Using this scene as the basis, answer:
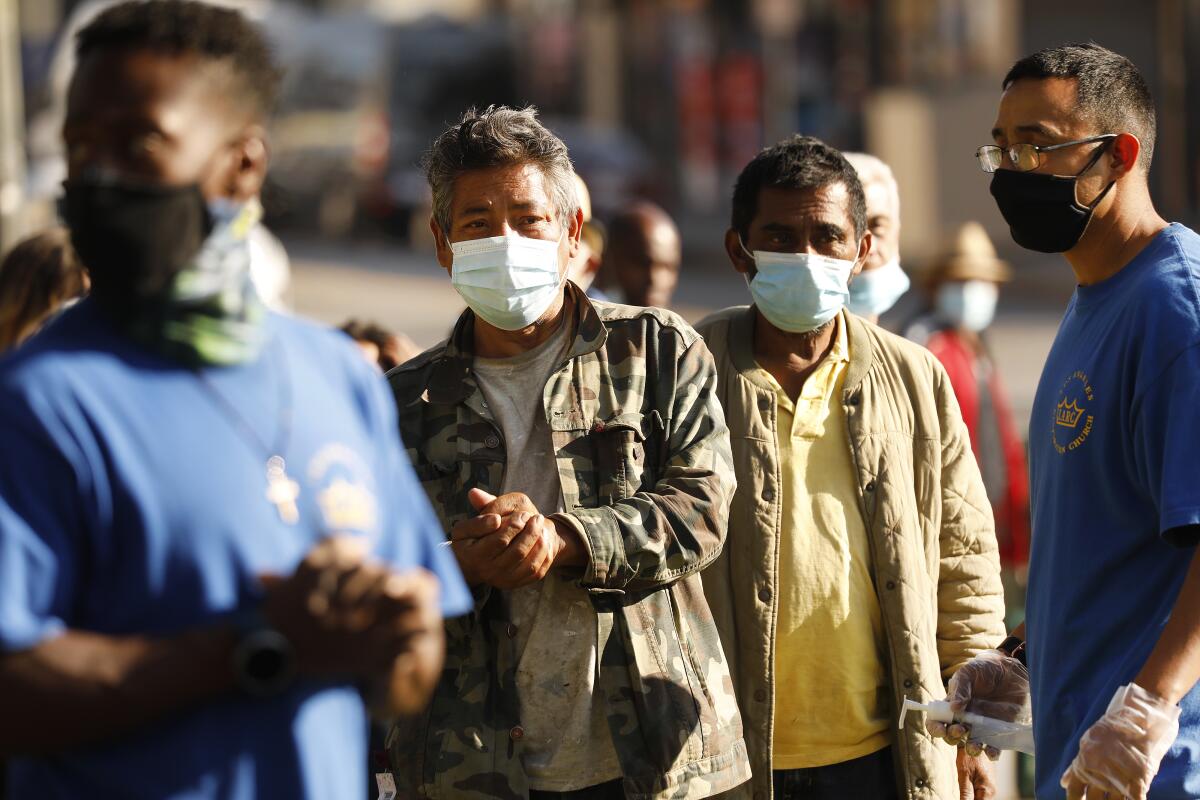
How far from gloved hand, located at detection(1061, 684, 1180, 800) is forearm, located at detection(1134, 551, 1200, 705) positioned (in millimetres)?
24

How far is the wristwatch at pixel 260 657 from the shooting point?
2.01 metres

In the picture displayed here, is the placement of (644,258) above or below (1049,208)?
below

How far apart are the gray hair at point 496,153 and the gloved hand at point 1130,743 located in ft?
5.17

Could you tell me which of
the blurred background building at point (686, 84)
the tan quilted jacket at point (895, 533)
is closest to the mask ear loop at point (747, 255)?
the tan quilted jacket at point (895, 533)

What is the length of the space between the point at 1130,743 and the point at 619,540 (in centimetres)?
103

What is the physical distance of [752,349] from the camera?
407cm

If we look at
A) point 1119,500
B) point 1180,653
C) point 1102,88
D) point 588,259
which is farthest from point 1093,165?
point 588,259

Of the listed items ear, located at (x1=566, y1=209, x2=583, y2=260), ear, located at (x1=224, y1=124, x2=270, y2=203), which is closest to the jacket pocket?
ear, located at (x1=566, y1=209, x2=583, y2=260)

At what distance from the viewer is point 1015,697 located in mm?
3510

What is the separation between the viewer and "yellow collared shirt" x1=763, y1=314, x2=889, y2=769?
3.74 meters

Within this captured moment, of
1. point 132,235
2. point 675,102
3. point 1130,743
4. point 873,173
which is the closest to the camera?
point 132,235

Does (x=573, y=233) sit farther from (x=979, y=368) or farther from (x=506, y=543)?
(x=979, y=368)

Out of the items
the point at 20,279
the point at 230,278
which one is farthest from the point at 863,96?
the point at 230,278

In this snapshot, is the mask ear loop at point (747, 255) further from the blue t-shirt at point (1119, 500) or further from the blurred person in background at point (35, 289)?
the blurred person in background at point (35, 289)
